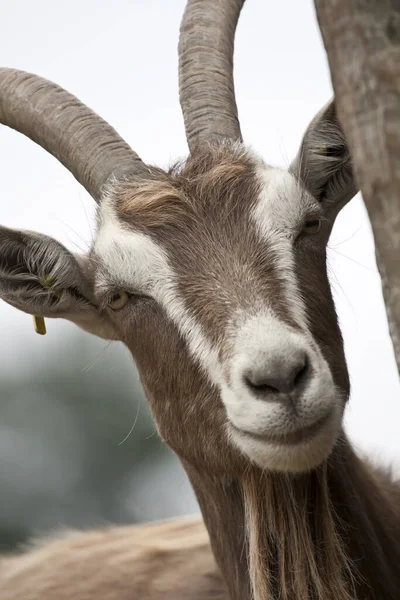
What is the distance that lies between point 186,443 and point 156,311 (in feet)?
1.95

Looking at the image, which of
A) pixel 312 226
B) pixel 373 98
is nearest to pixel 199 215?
pixel 312 226

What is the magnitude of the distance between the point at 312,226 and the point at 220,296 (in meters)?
0.72

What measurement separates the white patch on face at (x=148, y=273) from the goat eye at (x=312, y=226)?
0.66 meters

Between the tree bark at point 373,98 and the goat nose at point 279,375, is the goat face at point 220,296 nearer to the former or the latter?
the goat nose at point 279,375

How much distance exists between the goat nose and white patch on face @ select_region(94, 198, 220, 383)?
0.37 metres

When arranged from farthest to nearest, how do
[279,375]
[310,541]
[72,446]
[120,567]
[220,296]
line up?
[72,446] → [120,567] → [310,541] → [220,296] → [279,375]

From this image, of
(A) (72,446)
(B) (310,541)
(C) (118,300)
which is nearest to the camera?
(B) (310,541)

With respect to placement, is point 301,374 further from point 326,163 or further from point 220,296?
point 326,163

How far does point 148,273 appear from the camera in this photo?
158 inches

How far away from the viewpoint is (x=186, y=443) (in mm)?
4020

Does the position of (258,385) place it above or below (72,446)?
above

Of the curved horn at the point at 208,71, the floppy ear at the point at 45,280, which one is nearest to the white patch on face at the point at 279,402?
the floppy ear at the point at 45,280

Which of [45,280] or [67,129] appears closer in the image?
[45,280]

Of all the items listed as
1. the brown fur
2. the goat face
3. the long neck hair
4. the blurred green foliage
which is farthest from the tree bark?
the blurred green foliage
